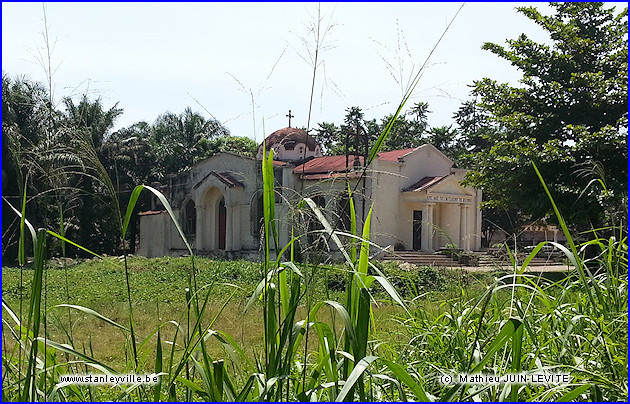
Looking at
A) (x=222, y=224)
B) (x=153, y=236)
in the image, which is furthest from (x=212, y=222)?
(x=153, y=236)

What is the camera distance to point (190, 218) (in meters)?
22.5

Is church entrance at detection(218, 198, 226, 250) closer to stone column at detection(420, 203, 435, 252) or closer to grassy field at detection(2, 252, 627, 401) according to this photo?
grassy field at detection(2, 252, 627, 401)

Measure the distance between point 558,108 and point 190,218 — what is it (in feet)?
43.7

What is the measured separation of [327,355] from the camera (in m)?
1.63

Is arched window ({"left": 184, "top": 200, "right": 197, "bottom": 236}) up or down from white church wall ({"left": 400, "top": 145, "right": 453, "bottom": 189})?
down

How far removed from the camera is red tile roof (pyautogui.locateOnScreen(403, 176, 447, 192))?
18375mm

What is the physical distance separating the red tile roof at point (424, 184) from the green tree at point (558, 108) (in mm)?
4139

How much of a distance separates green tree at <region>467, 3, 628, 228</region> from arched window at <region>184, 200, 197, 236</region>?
37.4 feet

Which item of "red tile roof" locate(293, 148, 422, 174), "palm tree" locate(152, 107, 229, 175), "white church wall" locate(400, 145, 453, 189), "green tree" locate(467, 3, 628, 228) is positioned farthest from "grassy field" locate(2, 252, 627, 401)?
"palm tree" locate(152, 107, 229, 175)

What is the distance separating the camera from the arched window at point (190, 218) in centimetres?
2250

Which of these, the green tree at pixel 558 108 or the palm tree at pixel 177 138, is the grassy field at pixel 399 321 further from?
the palm tree at pixel 177 138

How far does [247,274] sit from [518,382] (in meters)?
11.0

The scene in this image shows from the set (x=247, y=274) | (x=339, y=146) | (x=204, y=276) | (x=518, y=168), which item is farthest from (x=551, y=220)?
(x=339, y=146)

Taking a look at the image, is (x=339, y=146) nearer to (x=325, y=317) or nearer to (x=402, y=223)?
(x=402, y=223)
